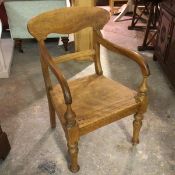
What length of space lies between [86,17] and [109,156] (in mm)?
872

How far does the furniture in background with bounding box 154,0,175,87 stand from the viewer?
1.90 meters

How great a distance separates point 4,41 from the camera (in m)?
2.82

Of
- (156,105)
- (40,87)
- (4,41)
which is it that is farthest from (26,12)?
(156,105)

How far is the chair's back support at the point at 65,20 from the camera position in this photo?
1.15m

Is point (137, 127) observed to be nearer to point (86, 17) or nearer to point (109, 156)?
point (109, 156)

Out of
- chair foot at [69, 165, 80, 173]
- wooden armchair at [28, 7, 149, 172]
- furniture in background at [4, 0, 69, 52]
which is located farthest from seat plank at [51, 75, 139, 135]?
furniture in background at [4, 0, 69, 52]

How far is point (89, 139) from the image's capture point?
153cm

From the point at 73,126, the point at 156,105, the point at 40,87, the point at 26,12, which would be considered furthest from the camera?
the point at 26,12

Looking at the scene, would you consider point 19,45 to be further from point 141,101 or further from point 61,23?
point 141,101

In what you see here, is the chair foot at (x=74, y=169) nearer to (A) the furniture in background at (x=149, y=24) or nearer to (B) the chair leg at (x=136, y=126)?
(B) the chair leg at (x=136, y=126)

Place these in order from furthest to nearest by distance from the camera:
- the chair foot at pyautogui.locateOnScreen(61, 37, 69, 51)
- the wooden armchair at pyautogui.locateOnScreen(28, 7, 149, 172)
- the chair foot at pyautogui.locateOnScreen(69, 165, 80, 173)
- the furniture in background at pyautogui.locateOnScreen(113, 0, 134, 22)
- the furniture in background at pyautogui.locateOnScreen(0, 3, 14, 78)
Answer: the furniture in background at pyautogui.locateOnScreen(113, 0, 134, 22)
the chair foot at pyautogui.locateOnScreen(61, 37, 69, 51)
the furniture in background at pyautogui.locateOnScreen(0, 3, 14, 78)
the chair foot at pyautogui.locateOnScreen(69, 165, 80, 173)
the wooden armchair at pyautogui.locateOnScreen(28, 7, 149, 172)

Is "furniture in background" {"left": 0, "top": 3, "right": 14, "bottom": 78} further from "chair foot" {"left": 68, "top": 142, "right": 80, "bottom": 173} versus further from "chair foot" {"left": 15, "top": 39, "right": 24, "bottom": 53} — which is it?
"chair foot" {"left": 68, "top": 142, "right": 80, "bottom": 173}

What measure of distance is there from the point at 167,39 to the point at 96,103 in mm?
1166

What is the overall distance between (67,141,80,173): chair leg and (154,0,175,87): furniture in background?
3.75 ft
